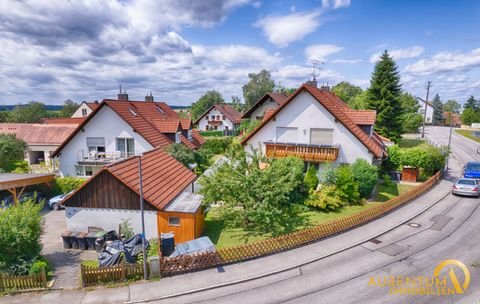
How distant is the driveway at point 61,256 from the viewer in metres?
12.7

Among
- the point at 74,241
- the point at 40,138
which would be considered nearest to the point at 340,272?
the point at 74,241

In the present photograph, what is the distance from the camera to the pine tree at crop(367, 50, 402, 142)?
39.5 meters

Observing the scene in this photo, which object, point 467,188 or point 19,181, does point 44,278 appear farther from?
point 467,188

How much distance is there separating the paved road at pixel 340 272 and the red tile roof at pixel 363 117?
9514 millimetres

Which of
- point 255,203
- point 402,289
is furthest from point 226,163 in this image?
point 402,289

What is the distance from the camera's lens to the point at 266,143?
965 inches

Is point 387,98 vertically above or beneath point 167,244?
above

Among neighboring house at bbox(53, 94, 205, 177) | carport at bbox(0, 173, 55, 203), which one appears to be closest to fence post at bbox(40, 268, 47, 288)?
carport at bbox(0, 173, 55, 203)

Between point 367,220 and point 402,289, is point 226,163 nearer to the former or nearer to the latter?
point 367,220

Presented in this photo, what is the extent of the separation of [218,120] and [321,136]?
145ft

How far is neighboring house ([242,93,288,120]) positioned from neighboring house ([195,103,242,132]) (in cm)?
2028

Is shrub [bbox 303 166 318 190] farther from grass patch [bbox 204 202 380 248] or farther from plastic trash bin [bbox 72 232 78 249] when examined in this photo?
plastic trash bin [bbox 72 232 78 249]

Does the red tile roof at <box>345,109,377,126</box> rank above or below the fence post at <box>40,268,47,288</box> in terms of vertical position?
above

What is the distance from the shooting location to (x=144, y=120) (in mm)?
28297
